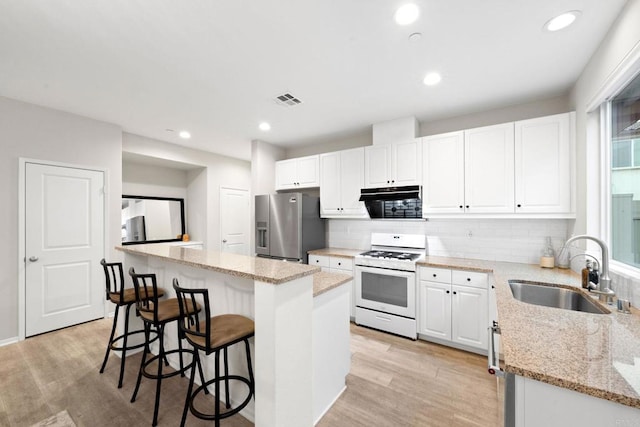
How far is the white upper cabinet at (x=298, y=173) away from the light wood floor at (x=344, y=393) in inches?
98.6

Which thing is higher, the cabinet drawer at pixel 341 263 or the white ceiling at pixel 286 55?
the white ceiling at pixel 286 55

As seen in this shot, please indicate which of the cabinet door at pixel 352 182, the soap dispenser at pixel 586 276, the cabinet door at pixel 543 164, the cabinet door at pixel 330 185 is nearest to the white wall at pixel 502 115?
the cabinet door at pixel 543 164

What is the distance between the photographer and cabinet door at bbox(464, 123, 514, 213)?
271cm

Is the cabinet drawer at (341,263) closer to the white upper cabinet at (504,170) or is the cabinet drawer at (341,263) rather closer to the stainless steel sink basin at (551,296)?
the white upper cabinet at (504,170)

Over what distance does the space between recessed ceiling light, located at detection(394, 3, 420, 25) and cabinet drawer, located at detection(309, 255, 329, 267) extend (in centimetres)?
277

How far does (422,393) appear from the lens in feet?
6.79

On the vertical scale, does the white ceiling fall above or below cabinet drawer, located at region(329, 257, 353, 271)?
above

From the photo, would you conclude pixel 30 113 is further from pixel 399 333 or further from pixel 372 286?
pixel 399 333

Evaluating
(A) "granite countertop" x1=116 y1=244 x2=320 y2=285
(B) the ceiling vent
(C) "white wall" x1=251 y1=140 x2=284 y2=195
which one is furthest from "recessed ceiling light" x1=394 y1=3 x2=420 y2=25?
(C) "white wall" x1=251 y1=140 x2=284 y2=195

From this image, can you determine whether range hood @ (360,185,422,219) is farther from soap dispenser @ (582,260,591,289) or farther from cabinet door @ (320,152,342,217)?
soap dispenser @ (582,260,591,289)

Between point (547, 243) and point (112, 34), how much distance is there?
4.34 metres

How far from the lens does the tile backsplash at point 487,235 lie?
110 inches

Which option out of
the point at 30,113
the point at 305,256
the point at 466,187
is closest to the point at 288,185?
the point at 305,256

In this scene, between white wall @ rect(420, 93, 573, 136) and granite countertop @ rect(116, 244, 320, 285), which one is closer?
granite countertop @ rect(116, 244, 320, 285)
